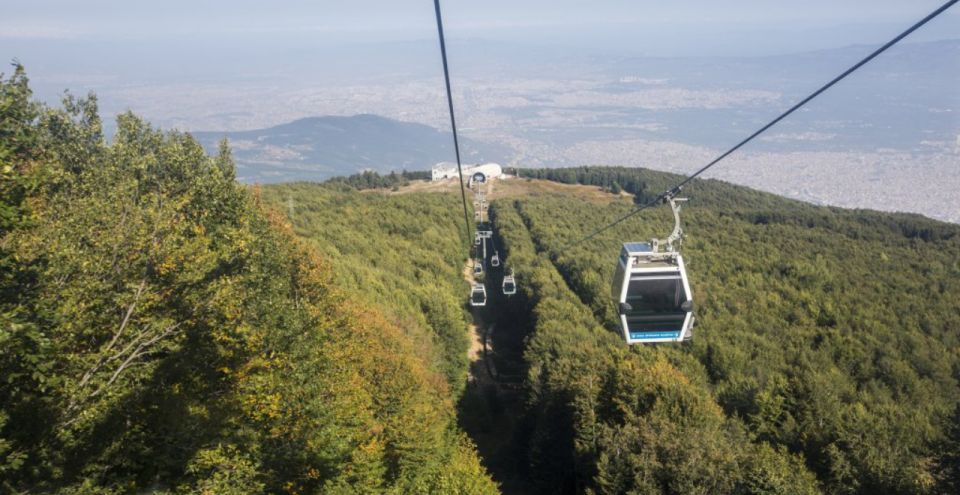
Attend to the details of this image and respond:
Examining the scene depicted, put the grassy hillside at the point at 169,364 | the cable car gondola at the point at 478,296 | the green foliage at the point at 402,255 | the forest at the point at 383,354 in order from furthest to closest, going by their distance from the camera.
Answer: the green foliage at the point at 402,255 → the cable car gondola at the point at 478,296 → the forest at the point at 383,354 → the grassy hillside at the point at 169,364

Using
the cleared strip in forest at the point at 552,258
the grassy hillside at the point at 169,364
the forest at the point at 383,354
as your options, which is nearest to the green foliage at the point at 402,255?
the forest at the point at 383,354

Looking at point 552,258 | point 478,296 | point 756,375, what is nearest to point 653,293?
point 478,296

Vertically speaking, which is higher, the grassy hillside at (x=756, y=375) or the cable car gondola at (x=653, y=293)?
the cable car gondola at (x=653, y=293)

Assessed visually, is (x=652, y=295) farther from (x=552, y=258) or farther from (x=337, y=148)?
(x=337, y=148)

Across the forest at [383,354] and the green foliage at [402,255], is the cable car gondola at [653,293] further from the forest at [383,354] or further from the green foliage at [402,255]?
the green foliage at [402,255]

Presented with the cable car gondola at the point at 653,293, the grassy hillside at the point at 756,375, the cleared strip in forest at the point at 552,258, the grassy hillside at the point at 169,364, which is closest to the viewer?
the grassy hillside at the point at 169,364

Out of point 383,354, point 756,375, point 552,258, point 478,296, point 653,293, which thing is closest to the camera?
point 653,293

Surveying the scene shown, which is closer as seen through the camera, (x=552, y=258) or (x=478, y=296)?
(x=478, y=296)
